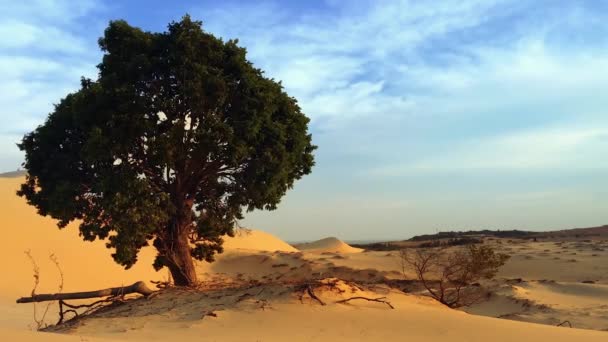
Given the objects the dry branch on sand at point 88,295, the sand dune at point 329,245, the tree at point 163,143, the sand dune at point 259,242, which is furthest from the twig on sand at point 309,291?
the sand dune at point 329,245

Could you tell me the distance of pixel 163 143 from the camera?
436 inches

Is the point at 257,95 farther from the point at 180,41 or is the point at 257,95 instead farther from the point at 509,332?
the point at 509,332

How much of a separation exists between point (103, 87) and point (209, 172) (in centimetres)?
302

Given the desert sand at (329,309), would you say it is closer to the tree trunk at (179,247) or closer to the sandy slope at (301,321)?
the sandy slope at (301,321)

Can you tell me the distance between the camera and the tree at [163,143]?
11.0 meters

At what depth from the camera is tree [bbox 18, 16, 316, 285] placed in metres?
11.0

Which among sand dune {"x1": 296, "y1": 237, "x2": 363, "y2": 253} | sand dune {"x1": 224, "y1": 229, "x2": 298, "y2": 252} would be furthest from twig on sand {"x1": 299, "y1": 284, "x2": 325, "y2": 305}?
sand dune {"x1": 296, "y1": 237, "x2": 363, "y2": 253}

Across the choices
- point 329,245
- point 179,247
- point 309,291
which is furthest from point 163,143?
point 329,245

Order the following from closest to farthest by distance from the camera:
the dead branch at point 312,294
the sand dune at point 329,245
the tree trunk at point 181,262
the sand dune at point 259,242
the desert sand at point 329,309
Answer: the desert sand at point 329,309, the dead branch at point 312,294, the tree trunk at point 181,262, the sand dune at point 259,242, the sand dune at point 329,245

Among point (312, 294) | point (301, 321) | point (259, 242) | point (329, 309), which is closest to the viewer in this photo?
point (301, 321)

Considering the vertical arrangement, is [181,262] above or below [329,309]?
above

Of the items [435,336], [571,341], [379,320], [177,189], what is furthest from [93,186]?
[571,341]

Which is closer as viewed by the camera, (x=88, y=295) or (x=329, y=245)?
(x=88, y=295)

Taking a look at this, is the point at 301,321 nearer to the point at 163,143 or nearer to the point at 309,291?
the point at 309,291
